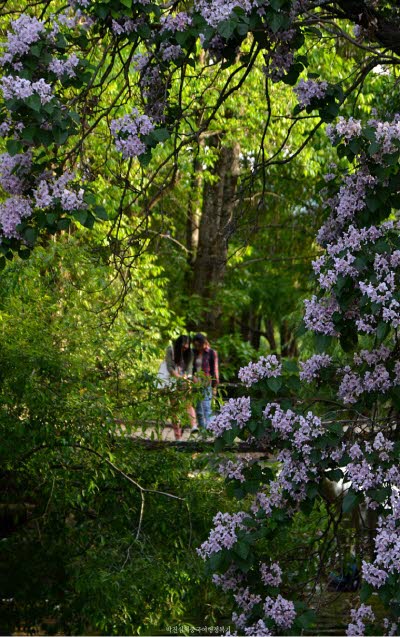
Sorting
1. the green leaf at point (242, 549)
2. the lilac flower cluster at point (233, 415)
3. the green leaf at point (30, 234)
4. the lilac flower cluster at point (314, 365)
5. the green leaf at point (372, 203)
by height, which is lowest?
the green leaf at point (242, 549)

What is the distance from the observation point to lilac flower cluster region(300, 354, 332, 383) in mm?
5000

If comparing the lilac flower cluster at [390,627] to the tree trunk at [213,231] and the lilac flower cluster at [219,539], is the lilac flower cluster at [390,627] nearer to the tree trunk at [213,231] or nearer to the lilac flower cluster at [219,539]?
the lilac flower cluster at [219,539]

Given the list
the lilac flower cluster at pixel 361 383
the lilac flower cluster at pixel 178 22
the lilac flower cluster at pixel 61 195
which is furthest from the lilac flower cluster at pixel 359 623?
Result: the lilac flower cluster at pixel 178 22

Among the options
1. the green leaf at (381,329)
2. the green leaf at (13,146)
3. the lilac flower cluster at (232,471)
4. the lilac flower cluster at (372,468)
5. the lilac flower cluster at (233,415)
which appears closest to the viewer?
the green leaf at (381,329)

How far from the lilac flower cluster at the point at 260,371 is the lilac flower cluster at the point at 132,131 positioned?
3.38 feet

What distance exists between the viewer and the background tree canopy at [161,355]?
4551 millimetres

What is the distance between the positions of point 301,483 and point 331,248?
985 mm

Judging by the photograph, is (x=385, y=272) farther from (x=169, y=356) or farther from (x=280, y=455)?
(x=169, y=356)

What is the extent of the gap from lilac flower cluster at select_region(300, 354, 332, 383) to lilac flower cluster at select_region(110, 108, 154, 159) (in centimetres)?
118

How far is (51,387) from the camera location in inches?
326

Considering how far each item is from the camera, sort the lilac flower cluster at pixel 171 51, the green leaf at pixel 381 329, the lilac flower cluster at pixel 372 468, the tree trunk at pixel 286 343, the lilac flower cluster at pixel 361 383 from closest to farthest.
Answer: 1. the green leaf at pixel 381 329
2. the lilac flower cluster at pixel 372 468
3. the lilac flower cluster at pixel 361 383
4. the lilac flower cluster at pixel 171 51
5. the tree trunk at pixel 286 343

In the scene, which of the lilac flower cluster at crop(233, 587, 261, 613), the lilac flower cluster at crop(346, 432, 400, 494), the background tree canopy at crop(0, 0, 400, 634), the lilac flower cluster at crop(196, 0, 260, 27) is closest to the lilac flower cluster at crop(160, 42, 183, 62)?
the background tree canopy at crop(0, 0, 400, 634)

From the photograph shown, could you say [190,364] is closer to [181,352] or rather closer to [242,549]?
[181,352]

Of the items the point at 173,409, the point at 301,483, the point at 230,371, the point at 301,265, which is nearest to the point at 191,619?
the point at 173,409
